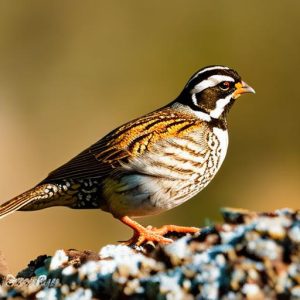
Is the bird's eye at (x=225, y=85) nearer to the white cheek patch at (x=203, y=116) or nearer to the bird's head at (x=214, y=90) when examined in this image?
the bird's head at (x=214, y=90)

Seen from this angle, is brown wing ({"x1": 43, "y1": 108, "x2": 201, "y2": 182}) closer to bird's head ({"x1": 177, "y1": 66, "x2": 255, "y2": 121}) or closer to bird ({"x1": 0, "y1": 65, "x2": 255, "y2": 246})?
bird ({"x1": 0, "y1": 65, "x2": 255, "y2": 246})

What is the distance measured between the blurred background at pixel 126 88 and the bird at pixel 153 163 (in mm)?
7418

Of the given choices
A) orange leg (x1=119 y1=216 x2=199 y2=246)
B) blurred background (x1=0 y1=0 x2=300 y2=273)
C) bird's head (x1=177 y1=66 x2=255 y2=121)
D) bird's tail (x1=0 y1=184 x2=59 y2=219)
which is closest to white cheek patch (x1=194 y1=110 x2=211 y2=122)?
bird's head (x1=177 y1=66 x2=255 y2=121)

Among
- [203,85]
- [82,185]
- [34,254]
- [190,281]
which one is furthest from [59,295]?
[34,254]

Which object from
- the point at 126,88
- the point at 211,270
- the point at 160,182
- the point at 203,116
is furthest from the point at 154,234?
the point at 126,88

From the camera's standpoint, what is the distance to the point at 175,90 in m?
26.3

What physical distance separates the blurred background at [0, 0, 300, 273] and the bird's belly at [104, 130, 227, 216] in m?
7.80

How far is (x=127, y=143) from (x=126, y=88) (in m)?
15.3

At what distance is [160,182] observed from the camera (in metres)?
10.2

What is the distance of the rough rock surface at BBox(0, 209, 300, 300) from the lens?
18.5ft

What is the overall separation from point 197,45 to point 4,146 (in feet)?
22.8

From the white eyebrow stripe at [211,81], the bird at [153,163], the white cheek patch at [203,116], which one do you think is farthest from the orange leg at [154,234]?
the white eyebrow stripe at [211,81]

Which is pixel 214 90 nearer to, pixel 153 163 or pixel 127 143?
pixel 127 143

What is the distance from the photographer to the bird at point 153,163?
33.6 feet
